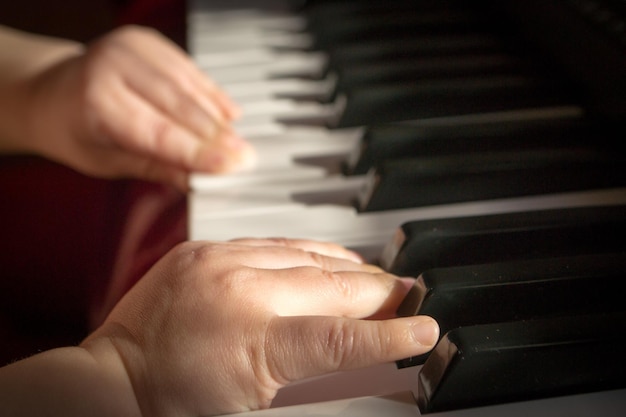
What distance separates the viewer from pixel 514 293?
0.51 metres

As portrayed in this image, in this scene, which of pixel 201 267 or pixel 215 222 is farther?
pixel 215 222

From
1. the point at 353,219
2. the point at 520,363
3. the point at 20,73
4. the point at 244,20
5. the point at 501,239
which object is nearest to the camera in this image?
the point at 520,363

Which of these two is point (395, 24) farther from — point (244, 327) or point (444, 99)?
point (244, 327)

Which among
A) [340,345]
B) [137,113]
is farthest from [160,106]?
[340,345]

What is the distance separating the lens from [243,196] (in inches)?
28.7

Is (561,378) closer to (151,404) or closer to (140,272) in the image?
(151,404)

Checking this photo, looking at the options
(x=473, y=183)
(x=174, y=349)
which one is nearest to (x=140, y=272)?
(x=174, y=349)

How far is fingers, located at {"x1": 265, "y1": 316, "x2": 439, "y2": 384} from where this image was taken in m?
0.47

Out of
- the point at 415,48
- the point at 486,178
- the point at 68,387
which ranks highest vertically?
the point at 415,48

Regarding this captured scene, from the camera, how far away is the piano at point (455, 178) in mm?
461

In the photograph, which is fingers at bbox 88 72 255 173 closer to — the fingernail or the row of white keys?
the row of white keys

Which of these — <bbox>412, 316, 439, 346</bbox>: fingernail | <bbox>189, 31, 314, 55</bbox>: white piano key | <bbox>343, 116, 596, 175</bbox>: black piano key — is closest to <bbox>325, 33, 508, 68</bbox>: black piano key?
<bbox>189, 31, 314, 55</bbox>: white piano key

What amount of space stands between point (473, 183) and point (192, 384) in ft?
1.05

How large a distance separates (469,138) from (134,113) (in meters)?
0.39
